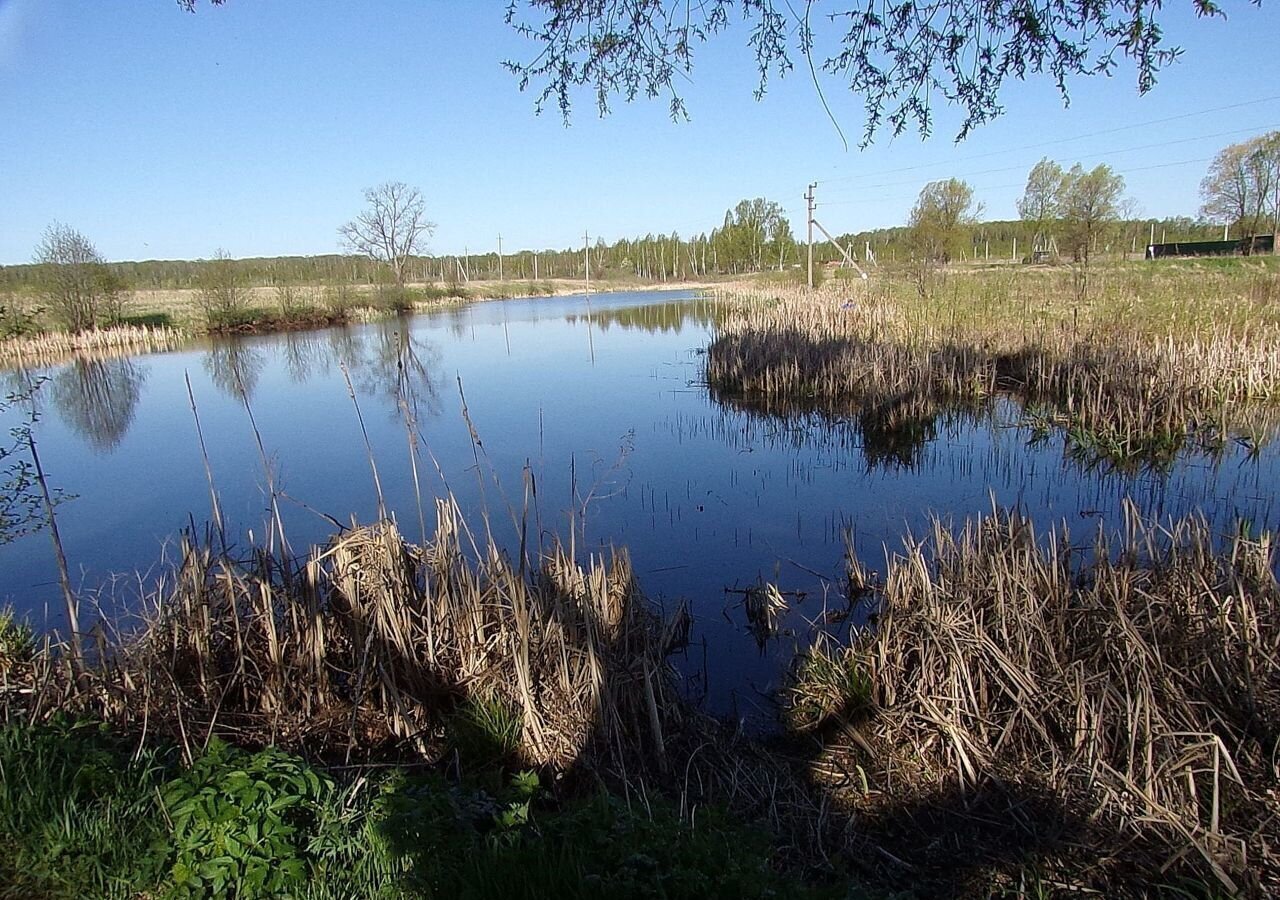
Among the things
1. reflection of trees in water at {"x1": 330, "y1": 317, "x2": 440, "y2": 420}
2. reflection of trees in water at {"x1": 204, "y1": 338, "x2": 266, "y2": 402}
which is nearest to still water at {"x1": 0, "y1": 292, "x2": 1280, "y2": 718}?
reflection of trees in water at {"x1": 330, "y1": 317, "x2": 440, "y2": 420}

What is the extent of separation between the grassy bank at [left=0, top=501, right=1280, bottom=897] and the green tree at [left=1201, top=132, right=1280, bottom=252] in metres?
49.6

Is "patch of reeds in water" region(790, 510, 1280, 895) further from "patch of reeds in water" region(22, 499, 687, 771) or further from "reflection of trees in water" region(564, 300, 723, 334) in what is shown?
"reflection of trees in water" region(564, 300, 723, 334)

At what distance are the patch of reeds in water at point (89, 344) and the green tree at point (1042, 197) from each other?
4100cm

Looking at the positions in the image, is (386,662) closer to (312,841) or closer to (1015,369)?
(312,841)

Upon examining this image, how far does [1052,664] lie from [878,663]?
2.70 feet

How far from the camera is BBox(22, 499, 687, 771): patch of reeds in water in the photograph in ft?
11.3

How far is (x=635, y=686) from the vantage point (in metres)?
3.73

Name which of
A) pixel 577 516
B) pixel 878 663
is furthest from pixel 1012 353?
pixel 878 663

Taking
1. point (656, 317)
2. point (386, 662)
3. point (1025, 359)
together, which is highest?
point (656, 317)

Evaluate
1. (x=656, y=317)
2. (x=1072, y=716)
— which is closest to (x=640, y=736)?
(x=1072, y=716)

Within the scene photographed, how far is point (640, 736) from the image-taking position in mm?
3607

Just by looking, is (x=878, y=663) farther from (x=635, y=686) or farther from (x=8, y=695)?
(x=8, y=695)

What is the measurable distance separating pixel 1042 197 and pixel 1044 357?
3405 centimetres

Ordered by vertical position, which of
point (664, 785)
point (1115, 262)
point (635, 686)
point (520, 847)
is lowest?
point (664, 785)
